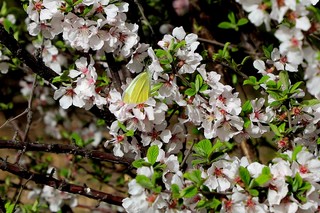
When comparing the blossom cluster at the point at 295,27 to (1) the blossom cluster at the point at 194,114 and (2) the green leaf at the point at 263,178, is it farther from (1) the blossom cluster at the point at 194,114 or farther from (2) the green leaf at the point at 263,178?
(2) the green leaf at the point at 263,178

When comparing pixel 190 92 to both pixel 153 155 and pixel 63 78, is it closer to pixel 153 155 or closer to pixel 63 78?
pixel 153 155

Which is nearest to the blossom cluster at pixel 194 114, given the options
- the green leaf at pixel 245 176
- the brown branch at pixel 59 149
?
the green leaf at pixel 245 176

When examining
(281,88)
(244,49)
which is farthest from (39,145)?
(244,49)

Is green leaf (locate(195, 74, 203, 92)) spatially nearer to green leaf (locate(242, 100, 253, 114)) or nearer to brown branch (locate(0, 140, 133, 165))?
green leaf (locate(242, 100, 253, 114))

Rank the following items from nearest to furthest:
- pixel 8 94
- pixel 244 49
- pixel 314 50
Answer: pixel 314 50 → pixel 244 49 → pixel 8 94

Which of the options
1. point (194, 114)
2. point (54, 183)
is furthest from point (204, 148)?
point (54, 183)

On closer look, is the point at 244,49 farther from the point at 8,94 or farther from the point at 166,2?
the point at 8,94
